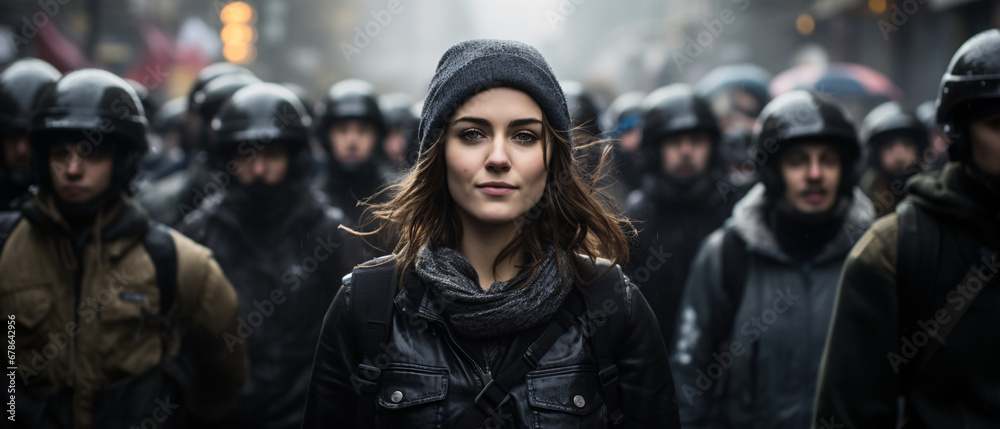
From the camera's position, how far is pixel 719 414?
4824 millimetres

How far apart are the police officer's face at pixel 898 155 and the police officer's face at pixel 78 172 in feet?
23.7

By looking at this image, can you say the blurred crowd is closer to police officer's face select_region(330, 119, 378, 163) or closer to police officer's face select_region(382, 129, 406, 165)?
police officer's face select_region(330, 119, 378, 163)

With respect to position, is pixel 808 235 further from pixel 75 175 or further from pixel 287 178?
pixel 75 175

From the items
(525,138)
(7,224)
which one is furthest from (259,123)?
(525,138)

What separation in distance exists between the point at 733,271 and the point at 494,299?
2.88m

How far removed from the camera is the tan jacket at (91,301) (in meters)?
3.88

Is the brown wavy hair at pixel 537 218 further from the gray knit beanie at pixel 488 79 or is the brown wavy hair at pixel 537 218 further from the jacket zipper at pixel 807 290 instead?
the jacket zipper at pixel 807 290

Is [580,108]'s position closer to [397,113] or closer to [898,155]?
[898,155]

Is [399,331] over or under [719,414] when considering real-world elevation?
over

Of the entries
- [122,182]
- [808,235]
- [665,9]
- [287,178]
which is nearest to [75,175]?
[122,182]

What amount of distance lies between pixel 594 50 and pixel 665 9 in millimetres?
26775

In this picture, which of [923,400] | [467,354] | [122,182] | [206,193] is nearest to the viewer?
[467,354]

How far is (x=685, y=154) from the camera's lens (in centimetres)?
728

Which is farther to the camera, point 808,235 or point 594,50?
point 594,50
